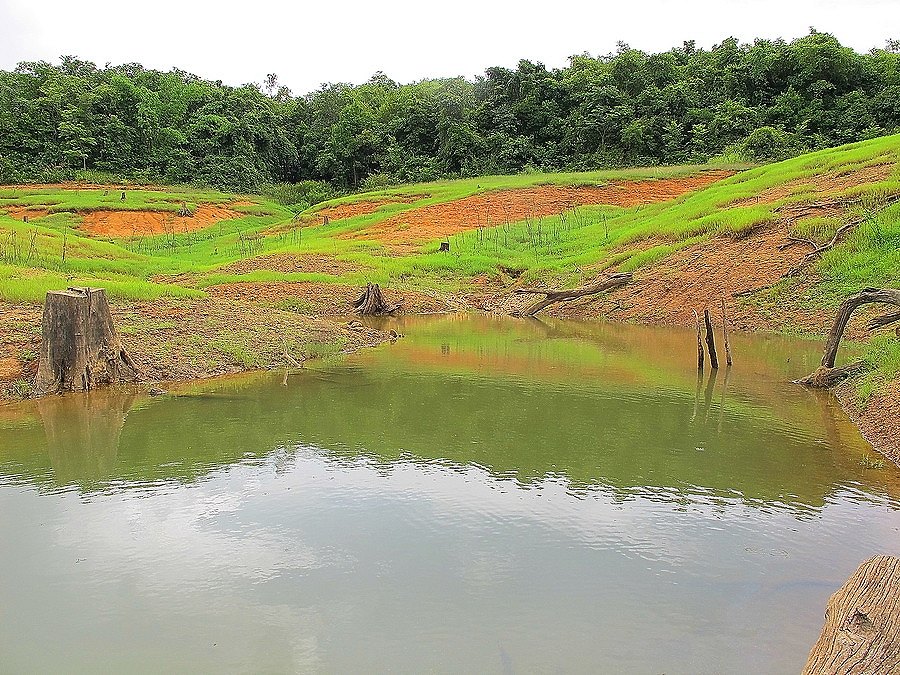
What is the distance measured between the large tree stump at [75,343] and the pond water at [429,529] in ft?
1.68

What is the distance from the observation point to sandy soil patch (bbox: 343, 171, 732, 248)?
3684 cm

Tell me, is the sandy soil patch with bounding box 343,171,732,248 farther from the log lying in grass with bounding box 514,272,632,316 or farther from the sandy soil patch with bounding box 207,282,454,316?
the log lying in grass with bounding box 514,272,632,316

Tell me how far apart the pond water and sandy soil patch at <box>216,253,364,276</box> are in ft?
49.3

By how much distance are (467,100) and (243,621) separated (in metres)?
61.3

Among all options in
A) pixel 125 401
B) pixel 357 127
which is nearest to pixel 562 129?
pixel 357 127

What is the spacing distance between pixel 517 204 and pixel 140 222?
22.9 meters

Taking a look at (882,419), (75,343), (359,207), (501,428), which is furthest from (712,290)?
(359,207)

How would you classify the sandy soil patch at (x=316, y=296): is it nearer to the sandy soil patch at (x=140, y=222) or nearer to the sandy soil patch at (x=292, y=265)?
the sandy soil patch at (x=292, y=265)

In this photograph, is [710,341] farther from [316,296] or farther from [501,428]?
[316,296]

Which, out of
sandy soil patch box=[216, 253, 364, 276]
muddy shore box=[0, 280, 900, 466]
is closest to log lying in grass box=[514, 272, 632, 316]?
muddy shore box=[0, 280, 900, 466]

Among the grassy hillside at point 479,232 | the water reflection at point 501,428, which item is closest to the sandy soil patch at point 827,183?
the grassy hillside at point 479,232

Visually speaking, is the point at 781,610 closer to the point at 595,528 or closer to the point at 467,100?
the point at 595,528

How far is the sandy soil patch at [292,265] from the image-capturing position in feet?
84.7

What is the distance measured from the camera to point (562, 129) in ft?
186
